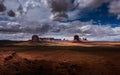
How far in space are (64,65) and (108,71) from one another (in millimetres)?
4742

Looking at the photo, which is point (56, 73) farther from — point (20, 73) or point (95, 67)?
point (95, 67)

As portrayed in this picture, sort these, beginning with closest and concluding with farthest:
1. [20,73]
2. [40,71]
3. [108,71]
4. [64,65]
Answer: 1. [20,73]
2. [40,71]
3. [108,71]
4. [64,65]

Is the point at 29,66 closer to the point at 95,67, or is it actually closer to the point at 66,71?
the point at 66,71

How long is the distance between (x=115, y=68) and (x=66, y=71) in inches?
226

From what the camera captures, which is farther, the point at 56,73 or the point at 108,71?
the point at 108,71

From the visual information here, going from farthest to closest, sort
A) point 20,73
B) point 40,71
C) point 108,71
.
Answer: point 108,71
point 40,71
point 20,73

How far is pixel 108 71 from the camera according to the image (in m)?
21.7

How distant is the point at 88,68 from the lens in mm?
22812

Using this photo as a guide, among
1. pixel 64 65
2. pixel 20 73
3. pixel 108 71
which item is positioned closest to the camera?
pixel 20 73

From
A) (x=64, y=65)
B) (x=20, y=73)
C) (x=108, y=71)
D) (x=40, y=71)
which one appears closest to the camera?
(x=20, y=73)

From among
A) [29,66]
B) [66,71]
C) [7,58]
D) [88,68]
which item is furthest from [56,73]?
[7,58]

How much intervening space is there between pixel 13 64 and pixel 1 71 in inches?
90.5

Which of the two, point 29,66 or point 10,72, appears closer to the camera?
point 10,72

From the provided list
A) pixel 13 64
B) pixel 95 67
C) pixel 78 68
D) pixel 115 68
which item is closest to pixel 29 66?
pixel 13 64
